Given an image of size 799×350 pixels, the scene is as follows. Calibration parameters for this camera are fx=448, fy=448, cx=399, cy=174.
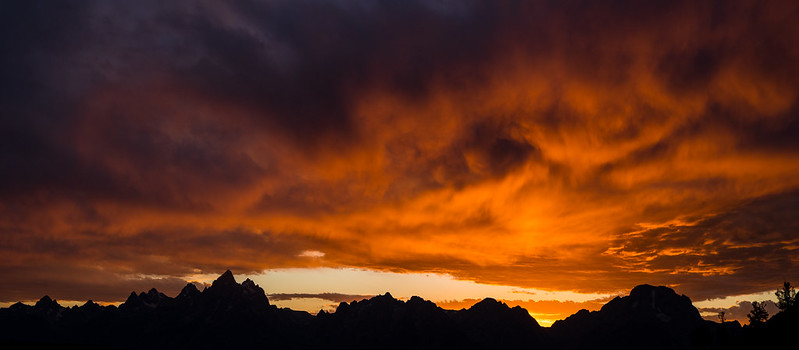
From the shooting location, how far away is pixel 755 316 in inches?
7677

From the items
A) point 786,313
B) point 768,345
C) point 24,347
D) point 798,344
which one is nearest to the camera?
point 798,344

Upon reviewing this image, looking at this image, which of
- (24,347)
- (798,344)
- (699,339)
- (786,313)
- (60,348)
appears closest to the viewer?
(798,344)

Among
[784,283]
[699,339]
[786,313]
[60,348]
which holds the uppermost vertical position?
[784,283]

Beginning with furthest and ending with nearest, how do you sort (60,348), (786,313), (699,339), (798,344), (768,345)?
(60,348) → (699,339) → (786,313) → (768,345) → (798,344)

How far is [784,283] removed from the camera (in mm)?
189875

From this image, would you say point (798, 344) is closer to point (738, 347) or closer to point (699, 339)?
point (738, 347)

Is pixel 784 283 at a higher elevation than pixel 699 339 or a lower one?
higher

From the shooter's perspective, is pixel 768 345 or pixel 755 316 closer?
pixel 768 345

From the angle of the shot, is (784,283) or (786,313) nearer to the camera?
(786,313)

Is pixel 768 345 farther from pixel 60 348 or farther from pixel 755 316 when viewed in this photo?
A: pixel 60 348

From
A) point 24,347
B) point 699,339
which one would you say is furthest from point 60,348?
point 699,339

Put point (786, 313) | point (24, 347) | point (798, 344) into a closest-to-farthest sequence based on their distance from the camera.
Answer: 1. point (798, 344)
2. point (786, 313)
3. point (24, 347)

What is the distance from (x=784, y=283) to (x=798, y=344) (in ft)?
269

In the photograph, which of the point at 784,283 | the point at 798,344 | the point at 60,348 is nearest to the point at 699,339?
the point at 798,344
